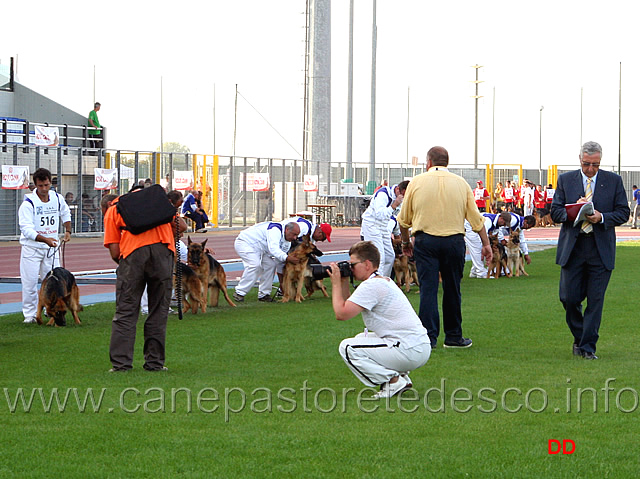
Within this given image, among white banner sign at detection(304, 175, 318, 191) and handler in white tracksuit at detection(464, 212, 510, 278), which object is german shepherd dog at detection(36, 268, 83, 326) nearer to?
handler in white tracksuit at detection(464, 212, 510, 278)

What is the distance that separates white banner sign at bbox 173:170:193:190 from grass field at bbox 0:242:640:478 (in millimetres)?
24736

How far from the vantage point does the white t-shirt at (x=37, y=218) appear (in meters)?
11.7

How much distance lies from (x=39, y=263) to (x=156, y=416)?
20.4 feet

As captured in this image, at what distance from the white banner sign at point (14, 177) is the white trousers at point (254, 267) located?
15.0 meters

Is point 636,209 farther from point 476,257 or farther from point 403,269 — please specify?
point 403,269

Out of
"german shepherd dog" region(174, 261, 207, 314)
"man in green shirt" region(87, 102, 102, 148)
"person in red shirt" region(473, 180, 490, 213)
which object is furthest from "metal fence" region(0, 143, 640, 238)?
"german shepherd dog" region(174, 261, 207, 314)

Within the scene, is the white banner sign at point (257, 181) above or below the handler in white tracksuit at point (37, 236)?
above

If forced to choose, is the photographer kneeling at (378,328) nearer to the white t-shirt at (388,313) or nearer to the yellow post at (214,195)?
the white t-shirt at (388,313)

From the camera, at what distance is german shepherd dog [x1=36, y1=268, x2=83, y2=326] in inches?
456

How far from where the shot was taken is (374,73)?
4084cm

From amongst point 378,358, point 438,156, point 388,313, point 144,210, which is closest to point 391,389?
point 378,358

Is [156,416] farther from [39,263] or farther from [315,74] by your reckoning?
[315,74]

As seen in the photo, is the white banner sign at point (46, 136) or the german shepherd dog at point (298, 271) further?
the white banner sign at point (46, 136)

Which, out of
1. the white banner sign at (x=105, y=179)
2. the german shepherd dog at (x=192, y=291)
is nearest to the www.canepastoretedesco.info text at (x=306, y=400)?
the german shepherd dog at (x=192, y=291)
